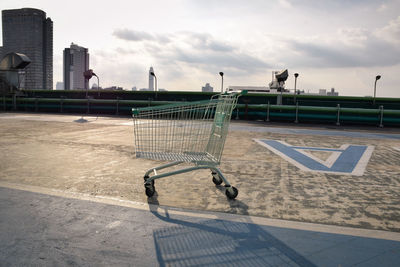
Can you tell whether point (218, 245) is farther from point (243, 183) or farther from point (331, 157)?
point (331, 157)

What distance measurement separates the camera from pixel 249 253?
2.65 metres

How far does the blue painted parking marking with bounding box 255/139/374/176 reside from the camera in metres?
5.96

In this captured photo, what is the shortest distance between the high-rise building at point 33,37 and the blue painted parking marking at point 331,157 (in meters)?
154

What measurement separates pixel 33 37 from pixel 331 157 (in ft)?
551

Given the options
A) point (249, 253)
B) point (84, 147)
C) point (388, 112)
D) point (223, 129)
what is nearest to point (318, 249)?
point (249, 253)

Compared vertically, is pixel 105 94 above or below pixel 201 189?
above

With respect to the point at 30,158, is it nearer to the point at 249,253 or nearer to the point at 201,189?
the point at 201,189

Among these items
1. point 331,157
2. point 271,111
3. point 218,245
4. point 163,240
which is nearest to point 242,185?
point 218,245

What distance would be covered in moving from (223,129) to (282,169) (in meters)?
2.14

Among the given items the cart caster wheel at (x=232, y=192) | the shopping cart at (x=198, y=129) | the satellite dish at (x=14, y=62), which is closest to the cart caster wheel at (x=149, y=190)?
the shopping cart at (x=198, y=129)

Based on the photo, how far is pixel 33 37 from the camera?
146 meters

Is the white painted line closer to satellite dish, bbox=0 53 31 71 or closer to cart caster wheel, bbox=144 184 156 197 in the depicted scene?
cart caster wheel, bbox=144 184 156 197

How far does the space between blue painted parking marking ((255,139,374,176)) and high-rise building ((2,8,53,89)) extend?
15386 cm

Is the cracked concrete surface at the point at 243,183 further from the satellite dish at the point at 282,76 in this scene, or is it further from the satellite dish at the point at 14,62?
the satellite dish at the point at 14,62
